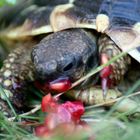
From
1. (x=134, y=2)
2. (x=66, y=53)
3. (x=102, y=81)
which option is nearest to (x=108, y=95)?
(x=102, y=81)

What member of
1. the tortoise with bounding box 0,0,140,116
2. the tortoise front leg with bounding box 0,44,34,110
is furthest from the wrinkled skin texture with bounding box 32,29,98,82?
the tortoise front leg with bounding box 0,44,34,110

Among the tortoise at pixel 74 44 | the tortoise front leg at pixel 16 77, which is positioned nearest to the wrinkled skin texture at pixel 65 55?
the tortoise at pixel 74 44

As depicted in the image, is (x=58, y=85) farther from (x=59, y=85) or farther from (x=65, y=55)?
(x=65, y=55)

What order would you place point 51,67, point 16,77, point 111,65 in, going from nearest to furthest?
point 51,67
point 111,65
point 16,77

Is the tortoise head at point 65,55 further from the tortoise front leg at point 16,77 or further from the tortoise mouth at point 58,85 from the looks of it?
the tortoise front leg at point 16,77

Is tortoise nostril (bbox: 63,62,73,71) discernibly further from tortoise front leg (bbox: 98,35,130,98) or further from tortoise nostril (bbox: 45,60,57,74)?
tortoise front leg (bbox: 98,35,130,98)

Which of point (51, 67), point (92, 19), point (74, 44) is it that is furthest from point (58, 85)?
point (92, 19)

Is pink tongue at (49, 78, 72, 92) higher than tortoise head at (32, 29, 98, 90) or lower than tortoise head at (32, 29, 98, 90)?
Result: lower
